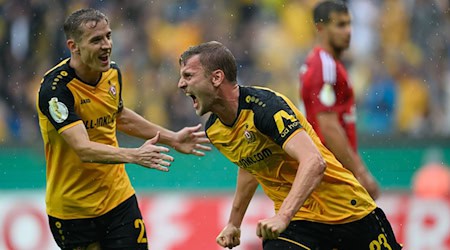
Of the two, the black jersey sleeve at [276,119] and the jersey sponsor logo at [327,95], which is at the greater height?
the jersey sponsor logo at [327,95]

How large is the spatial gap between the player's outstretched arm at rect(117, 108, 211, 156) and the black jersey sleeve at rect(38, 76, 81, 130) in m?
0.84

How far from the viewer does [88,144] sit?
6.82m

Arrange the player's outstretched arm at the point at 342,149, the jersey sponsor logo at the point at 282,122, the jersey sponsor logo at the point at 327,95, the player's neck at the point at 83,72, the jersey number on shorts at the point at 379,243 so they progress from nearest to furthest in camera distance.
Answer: the jersey sponsor logo at the point at 282,122 < the jersey number on shorts at the point at 379,243 < the player's neck at the point at 83,72 < the player's outstretched arm at the point at 342,149 < the jersey sponsor logo at the point at 327,95

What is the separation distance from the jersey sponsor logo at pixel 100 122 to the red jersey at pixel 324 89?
6.54 feet

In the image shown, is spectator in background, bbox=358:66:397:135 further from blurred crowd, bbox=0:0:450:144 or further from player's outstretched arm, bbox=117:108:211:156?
player's outstretched arm, bbox=117:108:211:156

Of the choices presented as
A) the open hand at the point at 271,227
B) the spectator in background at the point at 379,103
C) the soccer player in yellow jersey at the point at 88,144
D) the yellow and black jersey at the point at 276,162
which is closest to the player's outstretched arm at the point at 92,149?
the soccer player in yellow jersey at the point at 88,144

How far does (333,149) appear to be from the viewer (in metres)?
8.42

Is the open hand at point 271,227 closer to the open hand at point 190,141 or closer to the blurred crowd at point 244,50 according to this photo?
the open hand at point 190,141

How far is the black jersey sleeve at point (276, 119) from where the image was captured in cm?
593

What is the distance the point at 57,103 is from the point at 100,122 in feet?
1.39

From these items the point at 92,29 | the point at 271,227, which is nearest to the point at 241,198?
the point at 271,227

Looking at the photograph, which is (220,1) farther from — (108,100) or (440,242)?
(108,100)

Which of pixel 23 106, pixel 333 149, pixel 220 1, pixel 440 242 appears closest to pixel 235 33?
pixel 220 1

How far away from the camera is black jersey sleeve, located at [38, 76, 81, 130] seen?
6879 millimetres
